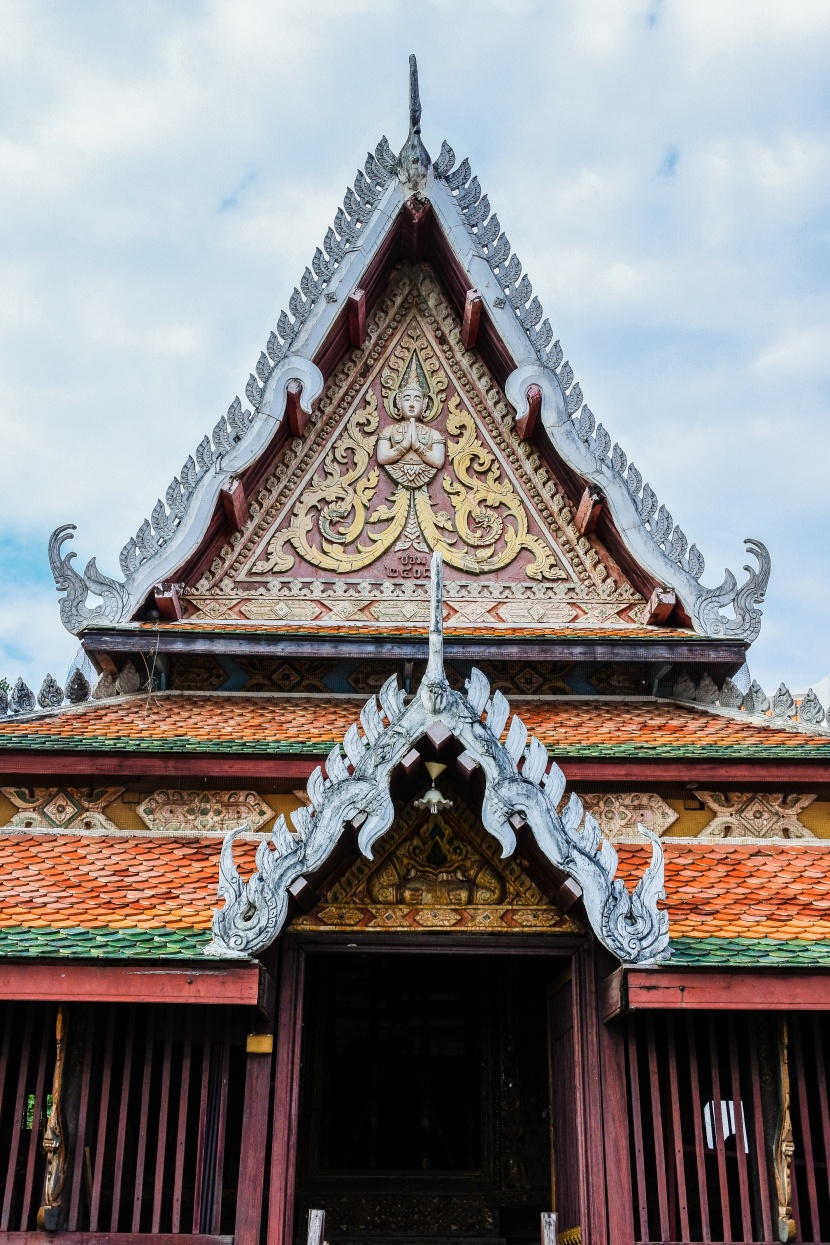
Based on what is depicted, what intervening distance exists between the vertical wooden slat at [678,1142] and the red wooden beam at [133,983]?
6.43 feet

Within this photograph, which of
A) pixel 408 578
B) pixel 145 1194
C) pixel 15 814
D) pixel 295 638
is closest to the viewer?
pixel 145 1194

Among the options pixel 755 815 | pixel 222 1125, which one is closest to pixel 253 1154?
pixel 222 1125

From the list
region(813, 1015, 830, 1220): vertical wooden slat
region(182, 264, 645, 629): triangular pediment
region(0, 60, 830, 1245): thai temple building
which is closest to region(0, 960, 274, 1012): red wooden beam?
region(0, 60, 830, 1245): thai temple building

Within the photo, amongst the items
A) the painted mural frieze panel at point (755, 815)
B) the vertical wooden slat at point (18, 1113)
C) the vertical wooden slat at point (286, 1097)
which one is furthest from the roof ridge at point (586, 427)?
the vertical wooden slat at point (18, 1113)

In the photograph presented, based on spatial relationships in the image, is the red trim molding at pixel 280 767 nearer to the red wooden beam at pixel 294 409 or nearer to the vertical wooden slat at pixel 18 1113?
the vertical wooden slat at pixel 18 1113

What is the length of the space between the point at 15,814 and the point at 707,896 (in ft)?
13.0

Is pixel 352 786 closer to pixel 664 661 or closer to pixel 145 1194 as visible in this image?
pixel 145 1194

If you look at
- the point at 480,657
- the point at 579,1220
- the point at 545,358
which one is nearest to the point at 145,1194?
the point at 579,1220

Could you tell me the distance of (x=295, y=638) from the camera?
26.8ft

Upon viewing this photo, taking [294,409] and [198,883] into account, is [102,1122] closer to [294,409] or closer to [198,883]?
[198,883]

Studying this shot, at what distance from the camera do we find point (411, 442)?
9305 millimetres

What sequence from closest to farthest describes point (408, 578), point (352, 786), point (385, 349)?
point (352, 786), point (408, 578), point (385, 349)

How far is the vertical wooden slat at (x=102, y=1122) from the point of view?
18.9 ft

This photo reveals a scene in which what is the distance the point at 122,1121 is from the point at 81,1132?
209 millimetres
